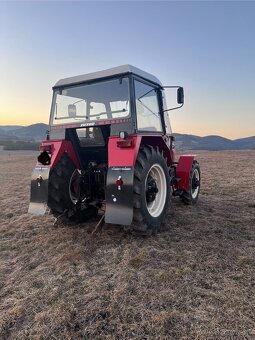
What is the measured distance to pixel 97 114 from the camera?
495cm

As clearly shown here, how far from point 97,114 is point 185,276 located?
9.68 feet

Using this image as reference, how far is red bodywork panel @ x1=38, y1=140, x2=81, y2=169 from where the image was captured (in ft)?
16.2

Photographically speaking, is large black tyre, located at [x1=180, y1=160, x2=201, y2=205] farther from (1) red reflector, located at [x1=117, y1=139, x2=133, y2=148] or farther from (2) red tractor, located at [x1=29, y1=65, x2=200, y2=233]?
(1) red reflector, located at [x1=117, y1=139, x2=133, y2=148]

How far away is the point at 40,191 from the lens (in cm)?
483

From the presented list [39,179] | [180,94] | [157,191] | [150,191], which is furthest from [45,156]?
[180,94]

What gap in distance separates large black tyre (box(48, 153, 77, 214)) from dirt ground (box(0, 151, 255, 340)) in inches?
16.6

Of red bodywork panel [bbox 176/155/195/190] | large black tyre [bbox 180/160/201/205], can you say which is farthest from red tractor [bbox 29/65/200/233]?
large black tyre [bbox 180/160/201/205]

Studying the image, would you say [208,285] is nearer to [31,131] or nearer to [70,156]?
[70,156]

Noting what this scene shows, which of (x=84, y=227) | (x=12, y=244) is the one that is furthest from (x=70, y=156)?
(x=12, y=244)

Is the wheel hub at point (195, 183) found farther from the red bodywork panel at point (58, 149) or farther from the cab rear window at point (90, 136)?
the red bodywork panel at point (58, 149)

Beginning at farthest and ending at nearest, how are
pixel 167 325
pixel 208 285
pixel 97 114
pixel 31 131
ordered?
pixel 31 131 < pixel 97 114 < pixel 208 285 < pixel 167 325

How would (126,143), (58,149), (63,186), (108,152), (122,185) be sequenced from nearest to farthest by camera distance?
(122,185) < (126,143) < (108,152) < (58,149) < (63,186)

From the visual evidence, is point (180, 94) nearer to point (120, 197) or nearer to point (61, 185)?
point (120, 197)

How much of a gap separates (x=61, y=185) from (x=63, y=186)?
0.18ft
